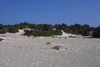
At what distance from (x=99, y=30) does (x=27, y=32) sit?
19904mm

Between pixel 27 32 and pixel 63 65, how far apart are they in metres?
35.0

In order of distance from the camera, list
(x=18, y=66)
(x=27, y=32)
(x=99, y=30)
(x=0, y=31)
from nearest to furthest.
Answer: (x=18, y=66)
(x=99, y=30)
(x=27, y=32)
(x=0, y=31)

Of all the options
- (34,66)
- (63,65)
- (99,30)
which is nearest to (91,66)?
(63,65)

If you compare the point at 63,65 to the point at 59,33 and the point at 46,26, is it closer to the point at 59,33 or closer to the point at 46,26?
the point at 59,33

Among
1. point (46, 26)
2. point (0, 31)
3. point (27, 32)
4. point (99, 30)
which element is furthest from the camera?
point (46, 26)

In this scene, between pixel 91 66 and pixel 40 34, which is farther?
pixel 40 34

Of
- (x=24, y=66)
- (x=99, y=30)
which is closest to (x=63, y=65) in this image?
(x=24, y=66)

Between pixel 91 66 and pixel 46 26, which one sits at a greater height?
pixel 46 26

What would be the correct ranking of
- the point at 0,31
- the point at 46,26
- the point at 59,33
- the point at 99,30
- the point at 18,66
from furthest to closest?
the point at 46,26 < the point at 59,33 < the point at 0,31 < the point at 99,30 < the point at 18,66

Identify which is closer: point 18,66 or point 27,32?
point 18,66

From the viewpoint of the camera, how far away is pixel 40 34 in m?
40.0

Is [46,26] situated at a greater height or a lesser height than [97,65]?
greater

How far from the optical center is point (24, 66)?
217 inches

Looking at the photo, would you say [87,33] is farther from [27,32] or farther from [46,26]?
[27,32]
